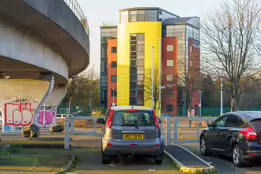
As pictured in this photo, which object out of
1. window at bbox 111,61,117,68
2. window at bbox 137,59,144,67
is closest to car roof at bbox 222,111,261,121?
window at bbox 137,59,144,67

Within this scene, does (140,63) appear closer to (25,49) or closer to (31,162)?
(25,49)

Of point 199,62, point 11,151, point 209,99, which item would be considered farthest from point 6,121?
point 209,99

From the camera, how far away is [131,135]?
36.1 ft

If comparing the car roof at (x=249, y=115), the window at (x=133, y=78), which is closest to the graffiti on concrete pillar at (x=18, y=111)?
the car roof at (x=249, y=115)

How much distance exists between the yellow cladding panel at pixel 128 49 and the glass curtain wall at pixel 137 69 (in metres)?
0.65

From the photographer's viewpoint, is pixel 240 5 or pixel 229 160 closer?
pixel 229 160

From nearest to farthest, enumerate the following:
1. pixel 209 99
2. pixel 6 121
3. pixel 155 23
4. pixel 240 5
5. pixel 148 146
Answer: pixel 148 146
pixel 240 5
pixel 6 121
pixel 155 23
pixel 209 99

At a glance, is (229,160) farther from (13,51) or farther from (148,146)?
(13,51)

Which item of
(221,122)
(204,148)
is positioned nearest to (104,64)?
(204,148)

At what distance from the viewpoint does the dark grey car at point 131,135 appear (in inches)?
430

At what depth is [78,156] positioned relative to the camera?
43.9ft

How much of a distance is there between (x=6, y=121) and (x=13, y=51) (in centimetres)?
1604

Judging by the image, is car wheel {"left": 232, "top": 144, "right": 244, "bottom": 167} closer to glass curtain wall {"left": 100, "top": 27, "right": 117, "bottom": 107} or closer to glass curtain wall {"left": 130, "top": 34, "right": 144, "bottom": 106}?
glass curtain wall {"left": 130, "top": 34, "right": 144, "bottom": 106}

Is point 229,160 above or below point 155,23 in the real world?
below
